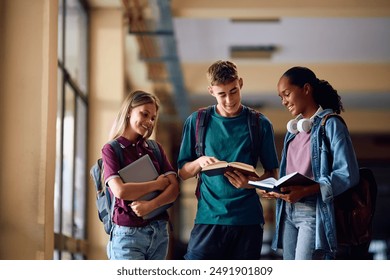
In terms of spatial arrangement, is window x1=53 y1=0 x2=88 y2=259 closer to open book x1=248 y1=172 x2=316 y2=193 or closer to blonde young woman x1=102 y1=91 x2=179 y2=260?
blonde young woman x1=102 y1=91 x2=179 y2=260

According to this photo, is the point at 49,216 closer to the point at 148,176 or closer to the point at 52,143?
the point at 52,143

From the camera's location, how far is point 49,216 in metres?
3.86

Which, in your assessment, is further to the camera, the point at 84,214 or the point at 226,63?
the point at 84,214

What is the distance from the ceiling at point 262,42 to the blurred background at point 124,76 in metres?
0.02

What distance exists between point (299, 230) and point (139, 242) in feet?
2.03

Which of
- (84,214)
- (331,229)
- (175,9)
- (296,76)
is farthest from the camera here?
(175,9)

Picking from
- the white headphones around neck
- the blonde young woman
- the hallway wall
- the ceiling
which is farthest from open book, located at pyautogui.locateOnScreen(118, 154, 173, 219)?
the ceiling

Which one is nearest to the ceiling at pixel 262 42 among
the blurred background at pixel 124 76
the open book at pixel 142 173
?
the blurred background at pixel 124 76

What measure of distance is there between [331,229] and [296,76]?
621mm

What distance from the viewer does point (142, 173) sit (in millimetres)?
2771

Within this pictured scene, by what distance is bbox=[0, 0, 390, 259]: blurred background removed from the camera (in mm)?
3826

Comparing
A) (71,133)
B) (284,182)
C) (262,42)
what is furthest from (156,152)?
(262,42)
